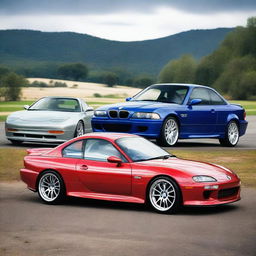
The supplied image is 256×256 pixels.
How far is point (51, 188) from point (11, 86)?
78148 millimetres

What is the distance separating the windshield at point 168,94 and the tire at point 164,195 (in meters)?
10.0

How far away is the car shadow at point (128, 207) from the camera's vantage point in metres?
10.6

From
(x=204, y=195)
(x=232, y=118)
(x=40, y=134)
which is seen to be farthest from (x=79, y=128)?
(x=204, y=195)

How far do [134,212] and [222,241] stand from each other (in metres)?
2.40

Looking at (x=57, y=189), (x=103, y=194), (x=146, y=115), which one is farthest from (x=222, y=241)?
(x=146, y=115)

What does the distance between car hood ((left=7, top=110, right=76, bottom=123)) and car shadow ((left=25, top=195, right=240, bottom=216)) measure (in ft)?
27.9

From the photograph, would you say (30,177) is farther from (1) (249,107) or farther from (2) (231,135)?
(1) (249,107)

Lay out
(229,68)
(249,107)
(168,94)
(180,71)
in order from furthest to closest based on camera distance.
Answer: (180,71) < (229,68) < (249,107) < (168,94)

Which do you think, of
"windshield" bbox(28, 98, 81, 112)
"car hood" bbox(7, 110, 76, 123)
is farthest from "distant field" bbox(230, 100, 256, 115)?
"car hood" bbox(7, 110, 76, 123)

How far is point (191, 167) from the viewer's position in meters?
10.4

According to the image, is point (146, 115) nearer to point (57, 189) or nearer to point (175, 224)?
point (57, 189)

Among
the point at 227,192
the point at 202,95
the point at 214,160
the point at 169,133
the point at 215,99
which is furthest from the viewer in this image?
the point at 215,99

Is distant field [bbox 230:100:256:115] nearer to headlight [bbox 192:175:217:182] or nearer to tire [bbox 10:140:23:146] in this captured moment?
tire [bbox 10:140:23:146]

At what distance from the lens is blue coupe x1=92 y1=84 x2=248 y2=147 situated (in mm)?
19266
